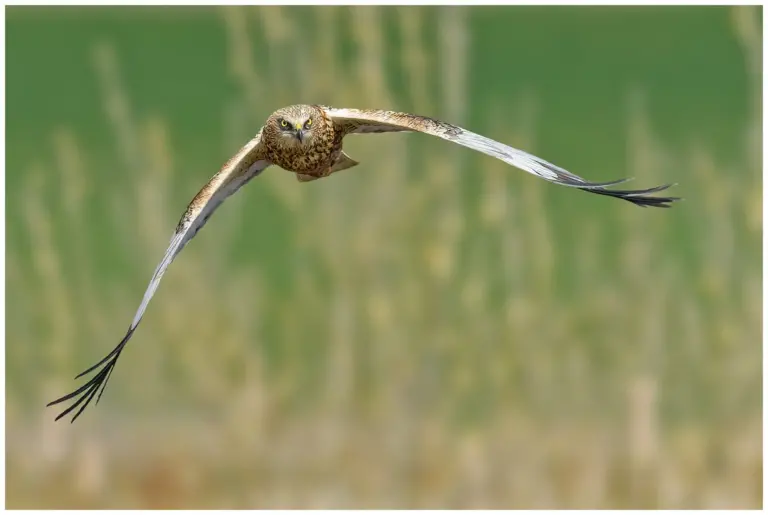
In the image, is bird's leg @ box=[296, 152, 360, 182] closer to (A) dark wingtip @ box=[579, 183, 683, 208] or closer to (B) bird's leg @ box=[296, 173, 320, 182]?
(B) bird's leg @ box=[296, 173, 320, 182]

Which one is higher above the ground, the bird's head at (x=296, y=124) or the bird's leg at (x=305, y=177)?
the bird's head at (x=296, y=124)

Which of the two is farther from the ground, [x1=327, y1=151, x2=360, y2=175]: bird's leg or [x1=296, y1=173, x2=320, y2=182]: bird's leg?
[x1=327, y1=151, x2=360, y2=175]: bird's leg

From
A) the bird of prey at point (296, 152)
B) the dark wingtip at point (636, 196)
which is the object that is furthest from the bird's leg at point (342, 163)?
the dark wingtip at point (636, 196)

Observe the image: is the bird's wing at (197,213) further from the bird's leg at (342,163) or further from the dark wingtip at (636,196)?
the dark wingtip at (636,196)

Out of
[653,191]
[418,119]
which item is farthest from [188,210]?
[653,191]

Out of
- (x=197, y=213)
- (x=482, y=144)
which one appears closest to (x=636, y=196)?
(x=482, y=144)

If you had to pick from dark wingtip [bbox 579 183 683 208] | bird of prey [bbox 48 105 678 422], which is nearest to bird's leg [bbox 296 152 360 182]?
bird of prey [bbox 48 105 678 422]

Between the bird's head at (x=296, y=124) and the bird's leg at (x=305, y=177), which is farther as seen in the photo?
the bird's leg at (x=305, y=177)
